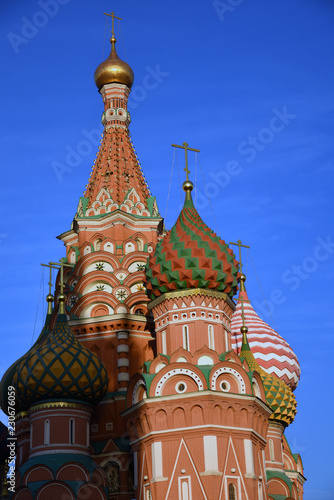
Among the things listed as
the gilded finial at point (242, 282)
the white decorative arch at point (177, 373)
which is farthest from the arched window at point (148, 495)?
the gilded finial at point (242, 282)

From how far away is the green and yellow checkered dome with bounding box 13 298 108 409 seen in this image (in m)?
20.3

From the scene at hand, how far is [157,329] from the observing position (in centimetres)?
2117

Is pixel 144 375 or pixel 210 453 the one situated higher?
pixel 144 375

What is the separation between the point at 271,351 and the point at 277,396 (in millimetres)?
2170

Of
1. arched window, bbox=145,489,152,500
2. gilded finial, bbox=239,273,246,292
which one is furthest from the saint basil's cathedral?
gilded finial, bbox=239,273,246,292

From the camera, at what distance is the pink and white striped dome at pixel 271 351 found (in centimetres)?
2552

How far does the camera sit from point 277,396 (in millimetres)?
23719

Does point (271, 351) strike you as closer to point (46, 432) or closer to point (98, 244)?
point (98, 244)

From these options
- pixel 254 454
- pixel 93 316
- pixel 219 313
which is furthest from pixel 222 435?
pixel 93 316

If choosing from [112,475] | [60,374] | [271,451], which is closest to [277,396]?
[271,451]

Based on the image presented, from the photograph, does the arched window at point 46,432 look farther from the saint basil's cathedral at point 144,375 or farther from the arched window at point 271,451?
the arched window at point 271,451

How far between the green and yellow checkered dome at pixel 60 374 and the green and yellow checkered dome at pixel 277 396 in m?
4.28

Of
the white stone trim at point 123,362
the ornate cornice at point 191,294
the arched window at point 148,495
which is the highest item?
the ornate cornice at point 191,294

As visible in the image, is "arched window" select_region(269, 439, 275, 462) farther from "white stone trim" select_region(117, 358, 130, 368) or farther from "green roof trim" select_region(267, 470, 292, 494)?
"white stone trim" select_region(117, 358, 130, 368)
